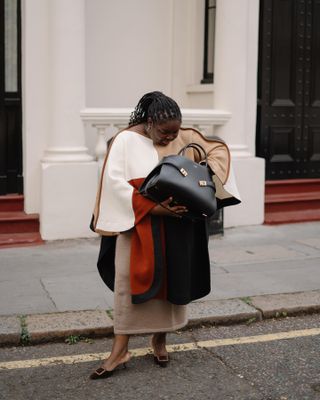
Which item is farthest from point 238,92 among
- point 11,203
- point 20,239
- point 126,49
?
point 20,239

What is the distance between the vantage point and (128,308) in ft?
15.0

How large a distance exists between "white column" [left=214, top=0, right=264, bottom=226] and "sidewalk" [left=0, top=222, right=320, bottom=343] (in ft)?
1.62

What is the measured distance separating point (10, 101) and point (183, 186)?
5.31m

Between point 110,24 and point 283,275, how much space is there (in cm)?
414

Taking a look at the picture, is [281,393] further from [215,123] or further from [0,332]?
[215,123]

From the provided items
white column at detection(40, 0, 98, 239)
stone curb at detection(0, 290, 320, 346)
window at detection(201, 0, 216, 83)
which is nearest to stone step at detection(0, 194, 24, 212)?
white column at detection(40, 0, 98, 239)

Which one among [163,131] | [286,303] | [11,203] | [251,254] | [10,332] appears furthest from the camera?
[11,203]

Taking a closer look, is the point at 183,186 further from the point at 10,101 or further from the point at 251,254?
the point at 10,101

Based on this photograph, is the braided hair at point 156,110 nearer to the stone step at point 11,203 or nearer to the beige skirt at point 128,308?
the beige skirt at point 128,308

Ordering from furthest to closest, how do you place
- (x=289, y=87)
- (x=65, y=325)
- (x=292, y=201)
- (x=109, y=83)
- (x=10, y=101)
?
(x=289, y=87) → (x=292, y=201) → (x=109, y=83) → (x=10, y=101) → (x=65, y=325)

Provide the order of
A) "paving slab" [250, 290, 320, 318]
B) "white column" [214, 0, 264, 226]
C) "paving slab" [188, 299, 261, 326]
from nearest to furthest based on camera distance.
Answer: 1. "paving slab" [188, 299, 261, 326]
2. "paving slab" [250, 290, 320, 318]
3. "white column" [214, 0, 264, 226]

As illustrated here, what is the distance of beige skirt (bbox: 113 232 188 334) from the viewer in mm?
4559

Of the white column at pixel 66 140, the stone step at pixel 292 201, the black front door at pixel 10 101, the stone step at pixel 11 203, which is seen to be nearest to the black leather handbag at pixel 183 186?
the white column at pixel 66 140

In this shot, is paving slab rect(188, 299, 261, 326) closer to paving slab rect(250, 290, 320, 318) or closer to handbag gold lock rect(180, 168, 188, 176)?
paving slab rect(250, 290, 320, 318)
